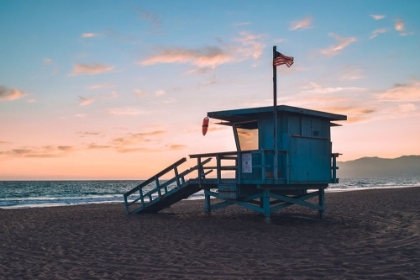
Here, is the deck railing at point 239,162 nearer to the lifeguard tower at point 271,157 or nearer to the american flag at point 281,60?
the lifeguard tower at point 271,157

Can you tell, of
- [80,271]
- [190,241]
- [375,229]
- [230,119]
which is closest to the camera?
[80,271]

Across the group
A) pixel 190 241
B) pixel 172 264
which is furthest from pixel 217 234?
pixel 172 264

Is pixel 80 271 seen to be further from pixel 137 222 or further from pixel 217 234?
pixel 137 222

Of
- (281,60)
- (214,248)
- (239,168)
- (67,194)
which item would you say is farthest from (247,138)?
(67,194)

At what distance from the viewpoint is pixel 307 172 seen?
1546 cm

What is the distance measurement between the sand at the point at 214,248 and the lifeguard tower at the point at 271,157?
1170mm

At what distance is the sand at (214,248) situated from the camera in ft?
26.6

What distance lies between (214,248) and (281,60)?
23.2 feet

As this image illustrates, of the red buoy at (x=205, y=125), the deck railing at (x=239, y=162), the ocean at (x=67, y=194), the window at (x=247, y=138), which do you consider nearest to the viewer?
the deck railing at (x=239, y=162)

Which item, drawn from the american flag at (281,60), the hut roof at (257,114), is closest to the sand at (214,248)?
the hut roof at (257,114)

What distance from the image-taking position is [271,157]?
1501 centimetres

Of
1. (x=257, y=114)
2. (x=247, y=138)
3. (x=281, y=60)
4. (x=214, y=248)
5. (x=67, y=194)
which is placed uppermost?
(x=281, y=60)

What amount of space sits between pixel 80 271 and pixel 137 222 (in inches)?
312

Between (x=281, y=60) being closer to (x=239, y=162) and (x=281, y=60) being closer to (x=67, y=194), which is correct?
(x=239, y=162)
